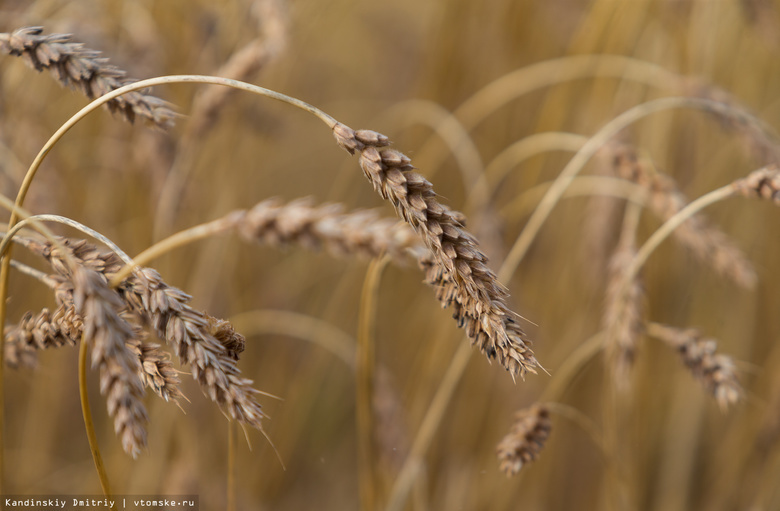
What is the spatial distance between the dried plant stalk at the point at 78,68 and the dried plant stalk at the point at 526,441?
0.72m

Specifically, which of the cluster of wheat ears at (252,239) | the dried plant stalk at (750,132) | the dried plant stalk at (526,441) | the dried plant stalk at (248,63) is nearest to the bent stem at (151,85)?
the cluster of wheat ears at (252,239)

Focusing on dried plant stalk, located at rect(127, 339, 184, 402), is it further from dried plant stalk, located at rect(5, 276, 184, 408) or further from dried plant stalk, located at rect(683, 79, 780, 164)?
dried plant stalk, located at rect(683, 79, 780, 164)

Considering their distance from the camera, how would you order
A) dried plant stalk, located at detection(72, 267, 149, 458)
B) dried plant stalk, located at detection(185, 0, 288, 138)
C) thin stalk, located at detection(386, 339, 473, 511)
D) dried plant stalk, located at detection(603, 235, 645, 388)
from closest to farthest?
dried plant stalk, located at detection(72, 267, 149, 458)
dried plant stalk, located at detection(603, 235, 645, 388)
thin stalk, located at detection(386, 339, 473, 511)
dried plant stalk, located at detection(185, 0, 288, 138)

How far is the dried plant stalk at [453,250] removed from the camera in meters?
0.59

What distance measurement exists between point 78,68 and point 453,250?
58 centimetres

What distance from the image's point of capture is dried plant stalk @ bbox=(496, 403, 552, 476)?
89 centimetres

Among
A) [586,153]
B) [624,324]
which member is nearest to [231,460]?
[624,324]

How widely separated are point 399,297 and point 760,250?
→ 1488 mm

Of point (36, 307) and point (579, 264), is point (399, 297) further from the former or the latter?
point (36, 307)

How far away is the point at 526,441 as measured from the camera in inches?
35.7

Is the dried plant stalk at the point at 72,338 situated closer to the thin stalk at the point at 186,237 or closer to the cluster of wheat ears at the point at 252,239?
the cluster of wheat ears at the point at 252,239

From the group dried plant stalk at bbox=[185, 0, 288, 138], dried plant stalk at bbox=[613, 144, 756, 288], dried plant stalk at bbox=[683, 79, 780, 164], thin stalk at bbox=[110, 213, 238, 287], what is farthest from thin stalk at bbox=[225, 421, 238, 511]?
dried plant stalk at bbox=[683, 79, 780, 164]

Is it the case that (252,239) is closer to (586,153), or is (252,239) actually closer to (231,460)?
(231,460)

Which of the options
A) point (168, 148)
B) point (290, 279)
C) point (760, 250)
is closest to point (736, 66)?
point (760, 250)
